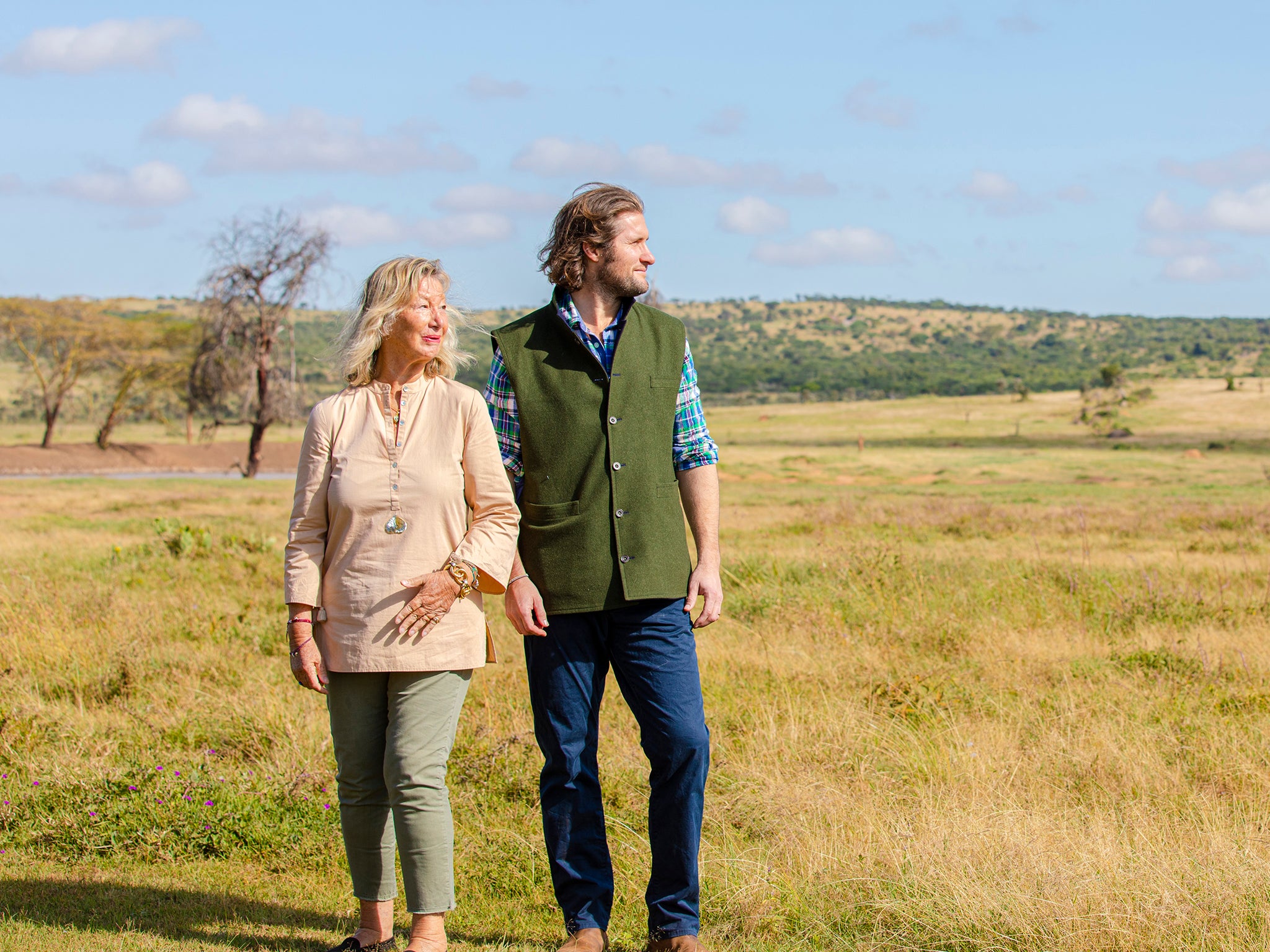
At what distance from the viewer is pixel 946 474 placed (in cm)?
3344

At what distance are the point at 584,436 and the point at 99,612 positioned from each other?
230 inches

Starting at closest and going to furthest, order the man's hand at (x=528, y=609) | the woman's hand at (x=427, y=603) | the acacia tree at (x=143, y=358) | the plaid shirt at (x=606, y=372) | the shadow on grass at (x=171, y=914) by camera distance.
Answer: the woman's hand at (x=427, y=603) < the man's hand at (x=528, y=609) < the plaid shirt at (x=606, y=372) < the shadow on grass at (x=171, y=914) < the acacia tree at (x=143, y=358)

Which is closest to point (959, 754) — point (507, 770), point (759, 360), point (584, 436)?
point (507, 770)

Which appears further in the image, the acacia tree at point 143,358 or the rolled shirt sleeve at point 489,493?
the acacia tree at point 143,358

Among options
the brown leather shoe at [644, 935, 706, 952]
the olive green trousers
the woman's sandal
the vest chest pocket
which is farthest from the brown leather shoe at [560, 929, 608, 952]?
the vest chest pocket

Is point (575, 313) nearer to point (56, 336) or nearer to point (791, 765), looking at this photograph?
point (791, 765)

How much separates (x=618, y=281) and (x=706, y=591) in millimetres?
930

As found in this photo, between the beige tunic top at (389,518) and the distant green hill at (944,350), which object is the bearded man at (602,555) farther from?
the distant green hill at (944,350)

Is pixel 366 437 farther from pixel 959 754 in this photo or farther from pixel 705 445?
pixel 959 754

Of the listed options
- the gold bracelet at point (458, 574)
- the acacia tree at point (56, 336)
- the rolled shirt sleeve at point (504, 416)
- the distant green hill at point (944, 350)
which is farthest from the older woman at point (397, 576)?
the distant green hill at point (944, 350)

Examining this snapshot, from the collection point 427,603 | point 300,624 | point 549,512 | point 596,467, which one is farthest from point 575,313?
point 300,624

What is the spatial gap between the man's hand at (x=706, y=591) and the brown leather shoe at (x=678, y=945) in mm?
854

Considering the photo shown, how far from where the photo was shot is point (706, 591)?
3.20m

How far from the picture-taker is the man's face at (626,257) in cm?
316
